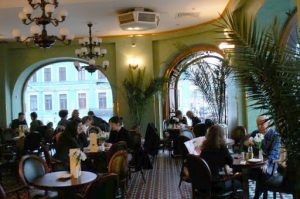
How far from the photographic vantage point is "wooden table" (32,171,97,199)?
4035 millimetres

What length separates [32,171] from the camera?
4.82 m

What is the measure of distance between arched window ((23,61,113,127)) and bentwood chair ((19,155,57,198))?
28.0ft

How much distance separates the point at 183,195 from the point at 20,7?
5029mm

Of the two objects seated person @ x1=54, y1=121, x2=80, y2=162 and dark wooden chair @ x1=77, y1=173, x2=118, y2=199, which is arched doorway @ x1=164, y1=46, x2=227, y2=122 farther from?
dark wooden chair @ x1=77, y1=173, x2=118, y2=199

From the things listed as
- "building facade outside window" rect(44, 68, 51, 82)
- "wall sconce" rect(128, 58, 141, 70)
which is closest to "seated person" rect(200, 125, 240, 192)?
"wall sconce" rect(128, 58, 141, 70)

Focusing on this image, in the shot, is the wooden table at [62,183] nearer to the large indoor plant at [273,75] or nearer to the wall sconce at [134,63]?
the large indoor plant at [273,75]

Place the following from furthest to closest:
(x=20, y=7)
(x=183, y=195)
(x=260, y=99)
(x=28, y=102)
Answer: (x=28, y=102) → (x=20, y=7) → (x=183, y=195) → (x=260, y=99)

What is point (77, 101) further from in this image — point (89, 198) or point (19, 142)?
point (89, 198)

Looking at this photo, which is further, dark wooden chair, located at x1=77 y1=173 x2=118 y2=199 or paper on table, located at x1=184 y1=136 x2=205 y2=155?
paper on table, located at x1=184 y1=136 x2=205 y2=155

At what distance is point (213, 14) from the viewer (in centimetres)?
934

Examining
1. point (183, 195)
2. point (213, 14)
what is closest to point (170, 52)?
point (213, 14)

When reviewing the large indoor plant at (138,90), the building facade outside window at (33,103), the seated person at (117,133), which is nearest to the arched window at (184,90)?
the large indoor plant at (138,90)

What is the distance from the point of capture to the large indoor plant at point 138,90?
446 inches

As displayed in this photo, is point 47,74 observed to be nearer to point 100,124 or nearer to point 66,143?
point 100,124
